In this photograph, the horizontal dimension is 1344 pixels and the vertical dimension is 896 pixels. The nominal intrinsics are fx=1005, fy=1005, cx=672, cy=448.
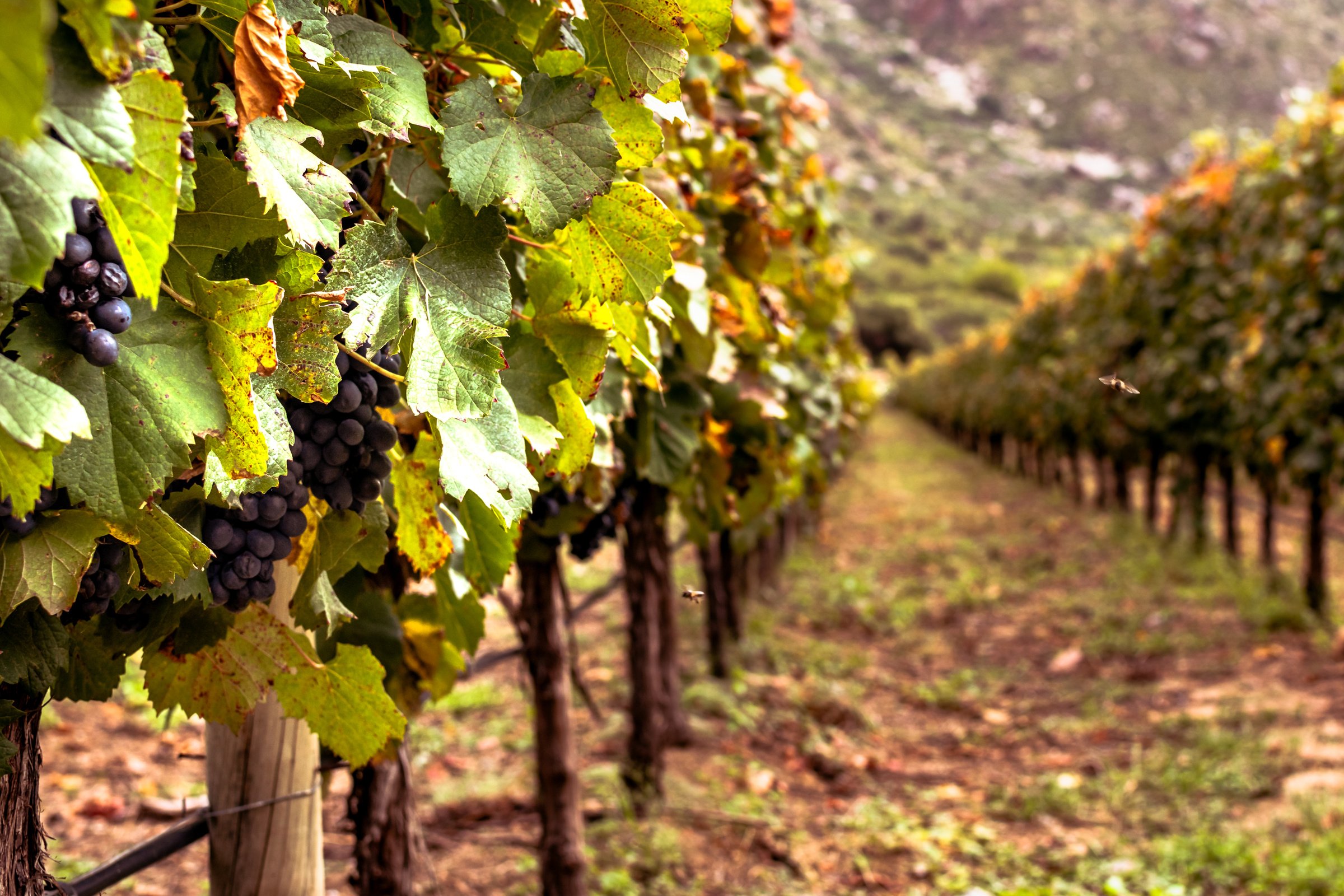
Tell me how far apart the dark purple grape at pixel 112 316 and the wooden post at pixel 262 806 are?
1084 mm

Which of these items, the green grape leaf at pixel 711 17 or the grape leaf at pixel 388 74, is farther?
the green grape leaf at pixel 711 17

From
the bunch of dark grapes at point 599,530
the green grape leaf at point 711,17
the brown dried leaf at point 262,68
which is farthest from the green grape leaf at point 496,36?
the bunch of dark grapes at point 599,530

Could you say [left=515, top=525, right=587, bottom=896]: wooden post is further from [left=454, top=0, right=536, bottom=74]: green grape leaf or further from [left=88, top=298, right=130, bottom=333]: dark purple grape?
[left=88, top=298, right=130, bottom=333]: dark purple grape

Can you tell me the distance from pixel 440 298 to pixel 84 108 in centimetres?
42

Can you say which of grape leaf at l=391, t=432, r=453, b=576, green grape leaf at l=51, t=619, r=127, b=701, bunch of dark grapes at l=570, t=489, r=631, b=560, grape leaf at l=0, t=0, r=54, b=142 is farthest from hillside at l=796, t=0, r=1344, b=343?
grape leaf at l=0, t=0, r=54, b=142

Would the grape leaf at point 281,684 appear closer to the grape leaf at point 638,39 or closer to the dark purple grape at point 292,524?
the dark purple grape at point 292,524

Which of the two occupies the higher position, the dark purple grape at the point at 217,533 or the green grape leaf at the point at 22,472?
the green grape leaf at the point at 22,472

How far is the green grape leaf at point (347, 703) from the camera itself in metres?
1.52

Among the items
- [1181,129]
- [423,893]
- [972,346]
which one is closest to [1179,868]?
[423,893]

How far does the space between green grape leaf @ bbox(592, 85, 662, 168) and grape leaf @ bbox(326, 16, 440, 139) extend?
0.81 feet

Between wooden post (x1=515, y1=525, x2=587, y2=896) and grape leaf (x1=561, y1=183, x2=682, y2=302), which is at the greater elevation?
grape leaf (x1=561, y1=183, x2=682, y2=302)

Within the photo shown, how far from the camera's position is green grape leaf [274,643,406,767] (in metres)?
1.52

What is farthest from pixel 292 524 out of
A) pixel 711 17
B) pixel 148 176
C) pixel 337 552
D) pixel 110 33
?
pixel 711 17

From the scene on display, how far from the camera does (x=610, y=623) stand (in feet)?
28.3
